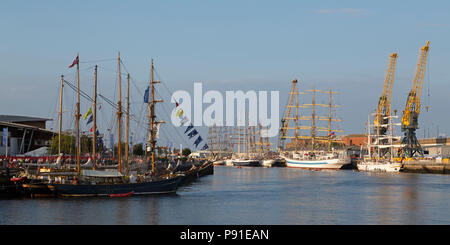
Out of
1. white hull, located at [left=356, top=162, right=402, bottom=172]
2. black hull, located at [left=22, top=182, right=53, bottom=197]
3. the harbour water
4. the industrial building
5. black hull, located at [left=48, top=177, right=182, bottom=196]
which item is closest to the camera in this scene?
the harbour water

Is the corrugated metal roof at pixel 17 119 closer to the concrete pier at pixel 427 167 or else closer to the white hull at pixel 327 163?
the white hull at pixel 327 163

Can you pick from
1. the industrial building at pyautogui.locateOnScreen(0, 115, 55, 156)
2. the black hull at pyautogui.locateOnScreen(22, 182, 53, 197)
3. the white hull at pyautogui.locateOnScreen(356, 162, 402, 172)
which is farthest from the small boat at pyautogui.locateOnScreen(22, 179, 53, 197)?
the white hull at pyautogui.locateOnScreen(356, 162, 402, 172)

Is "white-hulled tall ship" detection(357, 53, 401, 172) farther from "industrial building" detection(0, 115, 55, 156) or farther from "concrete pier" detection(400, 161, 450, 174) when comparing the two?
"industrial building" detection(0, 115, 55, 156)

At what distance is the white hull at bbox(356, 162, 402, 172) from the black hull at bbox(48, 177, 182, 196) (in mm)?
91150

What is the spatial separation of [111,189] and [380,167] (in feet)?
334

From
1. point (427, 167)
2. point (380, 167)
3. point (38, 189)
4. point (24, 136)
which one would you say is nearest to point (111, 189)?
point (38, 189)

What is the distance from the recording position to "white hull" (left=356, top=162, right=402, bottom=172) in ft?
476

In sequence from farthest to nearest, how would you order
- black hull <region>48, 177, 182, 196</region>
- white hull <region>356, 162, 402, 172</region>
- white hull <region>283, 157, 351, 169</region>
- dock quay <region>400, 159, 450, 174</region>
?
white hull <region>283, 157, 351, 169</region>, white hull <region>356, 162, 402, 172</region>, dock quay <region>400, 159, 450, 174</region>, black hull <region>48, 177, 182, 196</region>

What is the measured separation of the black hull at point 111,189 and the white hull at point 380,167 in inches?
3589
